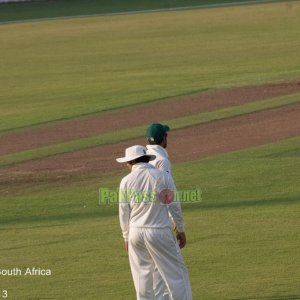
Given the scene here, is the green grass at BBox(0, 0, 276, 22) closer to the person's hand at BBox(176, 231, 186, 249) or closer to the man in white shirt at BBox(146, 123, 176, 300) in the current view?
the man in white shirt at BBox(146, 123, 176, 300)

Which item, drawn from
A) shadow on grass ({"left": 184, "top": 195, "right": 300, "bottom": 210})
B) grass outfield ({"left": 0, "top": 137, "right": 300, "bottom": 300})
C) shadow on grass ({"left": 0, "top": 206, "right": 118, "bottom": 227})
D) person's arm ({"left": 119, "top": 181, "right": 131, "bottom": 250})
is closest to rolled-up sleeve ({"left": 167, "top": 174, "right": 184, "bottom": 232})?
person's arm ({"left": 119, "top": 181, "right": 131, "bottom": 250})

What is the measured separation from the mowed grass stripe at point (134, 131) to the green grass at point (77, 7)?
28939 mm

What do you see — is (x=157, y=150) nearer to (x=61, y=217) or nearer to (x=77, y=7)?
(x=61, y=217)

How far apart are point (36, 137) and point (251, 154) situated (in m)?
5.43

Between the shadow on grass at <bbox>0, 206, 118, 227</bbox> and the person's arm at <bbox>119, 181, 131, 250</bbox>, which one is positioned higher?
the shadow on grass at <bbox>0, 206, 118, 227</bbox>

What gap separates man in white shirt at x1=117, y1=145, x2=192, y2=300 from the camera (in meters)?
10.4

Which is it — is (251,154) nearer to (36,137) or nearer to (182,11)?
(36,137)

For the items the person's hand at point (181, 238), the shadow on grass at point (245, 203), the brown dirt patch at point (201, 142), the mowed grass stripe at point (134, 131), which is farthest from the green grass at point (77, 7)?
the person's hand at point (181, 238)

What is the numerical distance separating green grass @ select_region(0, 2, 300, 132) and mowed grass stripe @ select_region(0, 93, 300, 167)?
116 inches

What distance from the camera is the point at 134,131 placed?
2328 cm

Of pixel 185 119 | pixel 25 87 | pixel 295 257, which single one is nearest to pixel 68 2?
pixel 25 87

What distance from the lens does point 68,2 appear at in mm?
58750

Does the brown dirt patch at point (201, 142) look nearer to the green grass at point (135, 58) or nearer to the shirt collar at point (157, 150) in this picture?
the green grass at point (135, 58)

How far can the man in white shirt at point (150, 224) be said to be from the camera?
34.3 feet
